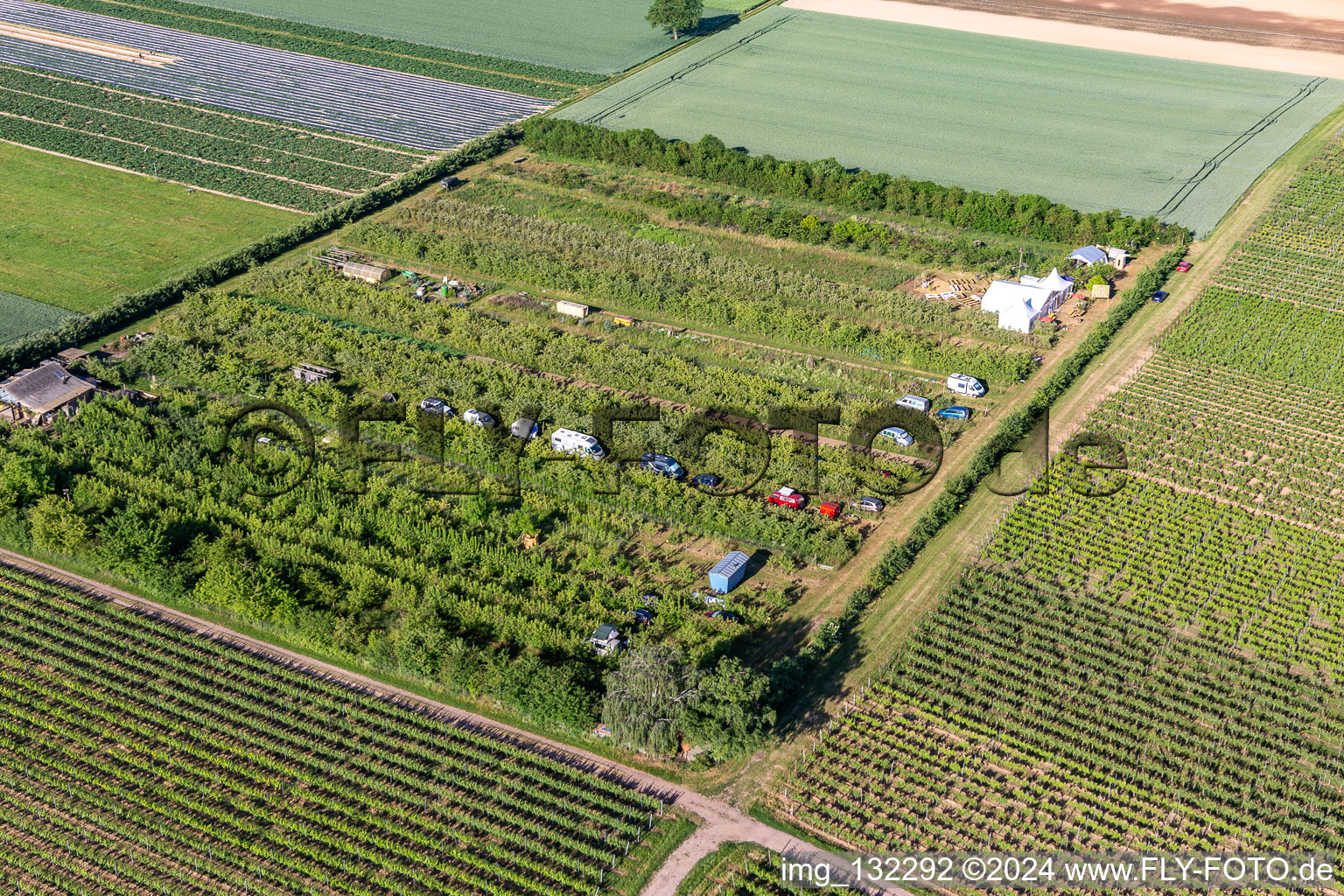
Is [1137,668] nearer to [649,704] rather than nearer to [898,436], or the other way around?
[898,436]

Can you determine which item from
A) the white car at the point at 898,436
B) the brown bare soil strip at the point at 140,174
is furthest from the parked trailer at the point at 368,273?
the white car at the point at 898,436

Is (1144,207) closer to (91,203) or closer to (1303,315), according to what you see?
(1303,315)

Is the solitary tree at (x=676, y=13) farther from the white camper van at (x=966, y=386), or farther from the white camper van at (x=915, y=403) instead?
the white camper van at (x=915, y=403)

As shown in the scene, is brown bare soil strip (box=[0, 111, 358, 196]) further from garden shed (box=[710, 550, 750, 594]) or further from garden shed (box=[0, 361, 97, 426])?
garden shed (box=[710, 550, 750, 594])

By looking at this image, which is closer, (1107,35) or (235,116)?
(235,116)

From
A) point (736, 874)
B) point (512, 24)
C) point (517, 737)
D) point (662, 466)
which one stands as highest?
point (512, 24)

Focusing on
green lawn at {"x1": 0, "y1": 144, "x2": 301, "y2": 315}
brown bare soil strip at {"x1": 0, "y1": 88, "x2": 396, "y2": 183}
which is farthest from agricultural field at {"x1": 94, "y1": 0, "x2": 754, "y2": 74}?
green lawn at {"x1": 0, "y1": 144, "x2": 301, "y2": 315}

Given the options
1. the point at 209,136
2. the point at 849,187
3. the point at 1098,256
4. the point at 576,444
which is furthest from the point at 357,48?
the point at 1098,256
